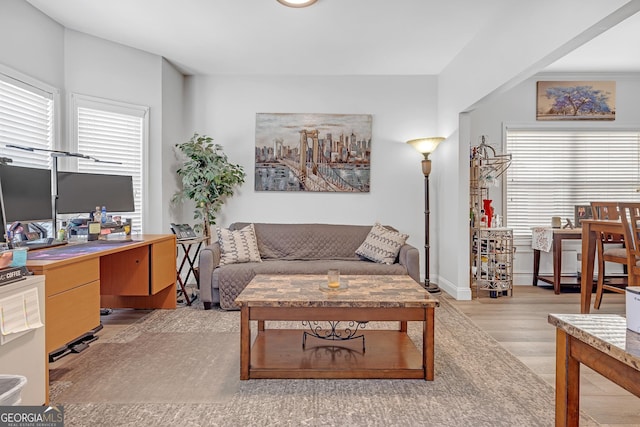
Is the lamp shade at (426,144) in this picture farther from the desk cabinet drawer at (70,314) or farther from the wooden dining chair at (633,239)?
the desk cabinet drawer at (70,314)

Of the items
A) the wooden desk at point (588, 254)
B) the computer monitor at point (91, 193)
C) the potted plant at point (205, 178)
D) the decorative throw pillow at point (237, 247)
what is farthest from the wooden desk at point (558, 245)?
the computer monitor at point (91, 193)

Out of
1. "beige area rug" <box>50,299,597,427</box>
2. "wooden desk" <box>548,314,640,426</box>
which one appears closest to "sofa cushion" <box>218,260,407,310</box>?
"beige area rug" <box>50,299,597,427</box>

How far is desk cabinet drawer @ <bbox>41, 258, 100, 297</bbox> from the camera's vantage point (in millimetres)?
1976

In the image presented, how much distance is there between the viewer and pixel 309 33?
364 cm

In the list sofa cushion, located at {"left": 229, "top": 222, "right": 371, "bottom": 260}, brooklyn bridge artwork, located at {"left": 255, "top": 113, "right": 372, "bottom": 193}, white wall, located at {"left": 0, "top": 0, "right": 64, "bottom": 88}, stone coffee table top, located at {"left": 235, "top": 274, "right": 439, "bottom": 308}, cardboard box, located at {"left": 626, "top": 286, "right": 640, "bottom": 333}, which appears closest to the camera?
cardboard box, located at {"left": 626, "top": 286, "right": 640, "bottom": 333}

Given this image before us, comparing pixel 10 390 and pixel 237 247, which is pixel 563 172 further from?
pixel 10 390

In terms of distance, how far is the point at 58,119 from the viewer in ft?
11.6

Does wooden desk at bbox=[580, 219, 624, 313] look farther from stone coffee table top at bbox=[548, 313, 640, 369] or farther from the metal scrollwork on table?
stone coffee table top at bbox=[548, 313, 640, 369]

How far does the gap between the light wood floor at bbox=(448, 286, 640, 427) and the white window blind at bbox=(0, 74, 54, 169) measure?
164 inches

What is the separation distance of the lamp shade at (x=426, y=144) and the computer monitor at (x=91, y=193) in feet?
10.3

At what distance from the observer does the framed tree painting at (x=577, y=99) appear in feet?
15.6

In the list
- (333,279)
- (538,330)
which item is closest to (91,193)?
(333,279)

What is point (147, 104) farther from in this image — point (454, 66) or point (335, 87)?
point (454, 66)

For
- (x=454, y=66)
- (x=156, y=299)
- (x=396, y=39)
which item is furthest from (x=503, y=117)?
(x=156, y=299)
